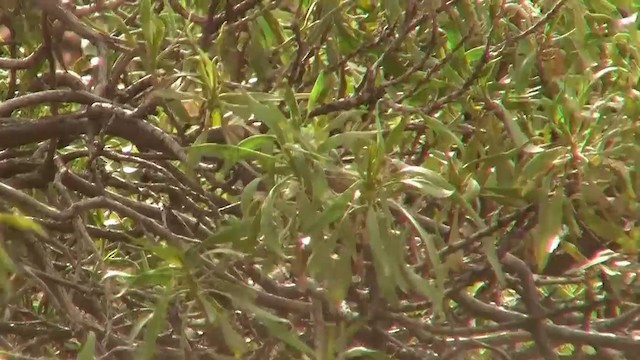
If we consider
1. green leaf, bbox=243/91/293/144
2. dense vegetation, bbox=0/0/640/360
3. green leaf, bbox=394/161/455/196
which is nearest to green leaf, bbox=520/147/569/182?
dense vegetation, bbox=0/0/640/360

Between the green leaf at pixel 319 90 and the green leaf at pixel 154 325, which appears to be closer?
the green leaf at pixel 154 325

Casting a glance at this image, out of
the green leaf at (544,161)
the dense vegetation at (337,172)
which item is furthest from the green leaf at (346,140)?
the green leaf at (544,161)

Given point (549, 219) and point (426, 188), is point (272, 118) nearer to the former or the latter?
point (426, 188)

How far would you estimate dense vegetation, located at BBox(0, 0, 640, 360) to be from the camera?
870 mm

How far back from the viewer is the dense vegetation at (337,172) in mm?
870

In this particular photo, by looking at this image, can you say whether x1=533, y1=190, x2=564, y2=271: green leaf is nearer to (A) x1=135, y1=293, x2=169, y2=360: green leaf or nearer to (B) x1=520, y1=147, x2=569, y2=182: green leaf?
(B) x1=520, y1=147, x2=569, y2=182: green leaf

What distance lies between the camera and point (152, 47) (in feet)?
3.19

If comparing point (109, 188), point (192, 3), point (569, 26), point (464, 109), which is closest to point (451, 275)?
Answer: point (464, 109)

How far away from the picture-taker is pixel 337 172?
2.88 feet

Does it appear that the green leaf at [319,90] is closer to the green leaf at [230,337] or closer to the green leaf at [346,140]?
the green leaf at [346,140]

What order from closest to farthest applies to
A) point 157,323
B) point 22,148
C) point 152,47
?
point 157,323, point 152,47, point 22,148

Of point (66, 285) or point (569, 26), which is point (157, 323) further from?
point (569, 26)

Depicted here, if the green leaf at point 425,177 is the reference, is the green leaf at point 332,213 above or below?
above

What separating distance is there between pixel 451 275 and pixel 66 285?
463 mm
